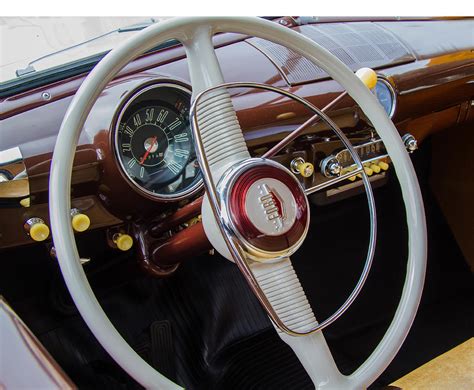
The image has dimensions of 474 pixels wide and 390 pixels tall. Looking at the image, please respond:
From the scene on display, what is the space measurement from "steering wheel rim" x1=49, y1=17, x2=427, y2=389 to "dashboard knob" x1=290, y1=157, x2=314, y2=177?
0.44 meters

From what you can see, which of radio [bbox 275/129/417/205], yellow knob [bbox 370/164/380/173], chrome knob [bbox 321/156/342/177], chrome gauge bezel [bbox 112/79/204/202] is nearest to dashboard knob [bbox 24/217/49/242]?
chrome gauge bezel [bbox 112/79/204/202]

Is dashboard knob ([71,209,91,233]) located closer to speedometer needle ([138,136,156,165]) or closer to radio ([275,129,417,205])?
speedometer needle ([138,136,156,165])

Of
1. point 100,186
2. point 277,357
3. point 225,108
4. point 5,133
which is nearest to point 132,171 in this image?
point 100,186

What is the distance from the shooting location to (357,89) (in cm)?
104

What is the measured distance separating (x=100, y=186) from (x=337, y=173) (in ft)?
2.05

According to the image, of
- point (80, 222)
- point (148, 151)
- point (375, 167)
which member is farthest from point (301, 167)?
point (80, 222)

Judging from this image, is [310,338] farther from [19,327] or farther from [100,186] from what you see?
[100,186]

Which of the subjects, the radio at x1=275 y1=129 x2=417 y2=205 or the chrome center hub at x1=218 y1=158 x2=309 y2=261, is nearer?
the chrome center hub at x1=218 y1=158 x2=309 y2=261

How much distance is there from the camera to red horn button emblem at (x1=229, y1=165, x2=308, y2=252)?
877mm

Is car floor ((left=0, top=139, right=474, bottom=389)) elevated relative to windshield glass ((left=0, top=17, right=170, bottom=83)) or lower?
lower

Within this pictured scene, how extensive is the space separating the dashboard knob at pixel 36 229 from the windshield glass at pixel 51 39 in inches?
13.6

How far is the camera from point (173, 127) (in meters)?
1.31

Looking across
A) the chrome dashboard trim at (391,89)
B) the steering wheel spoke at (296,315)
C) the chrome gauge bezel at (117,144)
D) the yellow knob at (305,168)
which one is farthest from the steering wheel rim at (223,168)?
the chrome dashboard trim at (391,89)

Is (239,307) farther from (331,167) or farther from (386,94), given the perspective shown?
(386,94)
